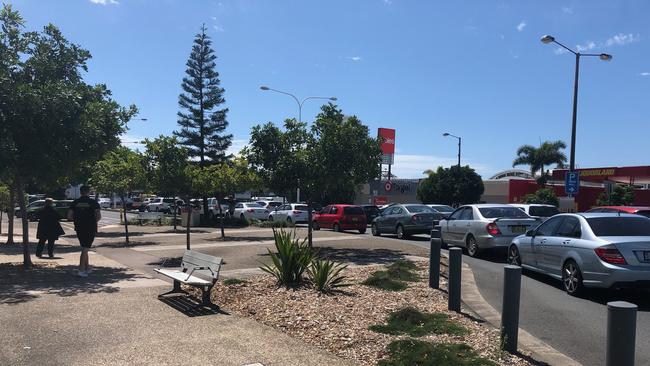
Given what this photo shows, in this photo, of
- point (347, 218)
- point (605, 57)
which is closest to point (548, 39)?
point (605, 57)

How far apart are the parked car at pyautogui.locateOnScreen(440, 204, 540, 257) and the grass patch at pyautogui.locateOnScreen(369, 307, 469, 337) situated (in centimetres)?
751

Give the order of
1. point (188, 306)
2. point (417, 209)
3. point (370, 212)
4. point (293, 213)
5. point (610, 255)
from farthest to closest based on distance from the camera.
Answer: point (293, 213) → point (370, 212) → point (417, 209) → point (610, 255) → point (188, 306)

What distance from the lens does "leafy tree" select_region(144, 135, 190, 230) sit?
14766 millimetres

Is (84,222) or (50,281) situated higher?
(84,222)

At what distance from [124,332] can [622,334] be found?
508cm

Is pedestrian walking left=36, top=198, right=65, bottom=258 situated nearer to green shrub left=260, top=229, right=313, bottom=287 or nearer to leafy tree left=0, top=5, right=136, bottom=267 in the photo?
leafy tree left=0, top=5, right=136, bottom=267

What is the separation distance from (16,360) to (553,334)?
234 inches

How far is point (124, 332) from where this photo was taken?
20.7 feet

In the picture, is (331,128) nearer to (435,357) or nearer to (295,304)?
(295,304)

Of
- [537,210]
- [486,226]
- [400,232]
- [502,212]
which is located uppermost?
[537,210]

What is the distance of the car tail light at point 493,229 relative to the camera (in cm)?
1397

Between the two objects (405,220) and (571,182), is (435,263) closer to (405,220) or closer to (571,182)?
(405,220)

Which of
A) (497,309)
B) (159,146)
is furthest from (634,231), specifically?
(159,146)

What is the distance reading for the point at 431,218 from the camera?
2162 cm
